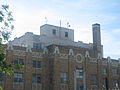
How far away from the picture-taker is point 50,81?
57.2 m

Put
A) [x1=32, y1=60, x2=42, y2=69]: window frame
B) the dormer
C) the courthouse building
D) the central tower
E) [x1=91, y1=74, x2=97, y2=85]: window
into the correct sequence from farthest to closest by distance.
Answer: the dormer < the central tower < [x1=91, y1=74, x2=97, y2=85]: window < [x1=32, y1=60, x2=42, y2=69]: window frame < the courthouse building

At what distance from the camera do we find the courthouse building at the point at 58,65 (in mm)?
53781

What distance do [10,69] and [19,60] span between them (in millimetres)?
38605

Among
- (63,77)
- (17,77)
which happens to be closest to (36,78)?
(17,77)

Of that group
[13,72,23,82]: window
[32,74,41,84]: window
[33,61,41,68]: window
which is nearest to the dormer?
[33,61,41,68]: window

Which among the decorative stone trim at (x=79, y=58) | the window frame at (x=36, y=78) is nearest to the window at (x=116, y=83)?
the decorative stone trim at (x=79, y=58)

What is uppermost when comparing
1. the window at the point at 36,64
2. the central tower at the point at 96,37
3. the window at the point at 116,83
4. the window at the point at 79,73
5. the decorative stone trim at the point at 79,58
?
the central tower at the point at 96,37

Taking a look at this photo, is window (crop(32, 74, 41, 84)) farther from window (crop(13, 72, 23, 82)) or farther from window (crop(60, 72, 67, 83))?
window (crop(60, 72, 67, 83))

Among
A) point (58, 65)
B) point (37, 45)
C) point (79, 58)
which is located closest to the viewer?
point (58, 65)

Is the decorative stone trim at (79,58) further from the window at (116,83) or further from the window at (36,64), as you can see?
the window at (116,83)

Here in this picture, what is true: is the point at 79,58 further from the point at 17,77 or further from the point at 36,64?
the point at 17,77

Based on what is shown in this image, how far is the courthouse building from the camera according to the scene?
176 ft

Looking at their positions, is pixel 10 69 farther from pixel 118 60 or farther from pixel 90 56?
pixel 118 60

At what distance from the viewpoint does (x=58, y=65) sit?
5725cm
